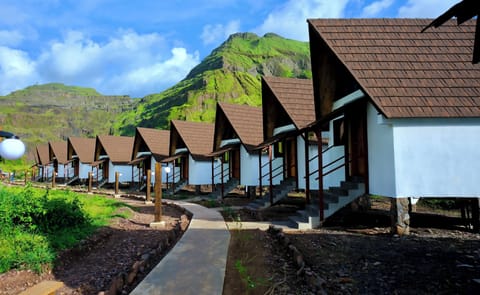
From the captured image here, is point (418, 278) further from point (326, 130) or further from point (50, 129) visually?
point (50, 129)

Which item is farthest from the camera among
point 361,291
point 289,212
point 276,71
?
point 276,71

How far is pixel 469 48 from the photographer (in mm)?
9203

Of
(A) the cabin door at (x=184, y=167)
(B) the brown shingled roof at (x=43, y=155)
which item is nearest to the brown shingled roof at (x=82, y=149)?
(B) the brown shingled roof at (x=43, y=155)

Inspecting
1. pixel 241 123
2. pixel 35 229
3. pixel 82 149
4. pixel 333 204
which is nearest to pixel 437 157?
pixel 333 204

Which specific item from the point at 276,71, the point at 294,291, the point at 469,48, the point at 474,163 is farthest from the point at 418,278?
the point at 276,71

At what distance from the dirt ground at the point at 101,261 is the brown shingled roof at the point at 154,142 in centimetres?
1753

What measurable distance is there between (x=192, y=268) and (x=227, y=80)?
82.6 meters

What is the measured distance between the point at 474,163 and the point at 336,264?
460 centimetres

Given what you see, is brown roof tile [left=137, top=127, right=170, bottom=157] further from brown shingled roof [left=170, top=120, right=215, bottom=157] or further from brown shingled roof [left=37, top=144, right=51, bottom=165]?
brown shingled roof [left=37, top=144, right=51, bottom=165]

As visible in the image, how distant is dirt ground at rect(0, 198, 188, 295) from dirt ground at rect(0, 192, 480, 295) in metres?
0.02

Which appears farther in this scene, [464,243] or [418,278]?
[464,243]

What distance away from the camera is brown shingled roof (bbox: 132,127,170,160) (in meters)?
28.0

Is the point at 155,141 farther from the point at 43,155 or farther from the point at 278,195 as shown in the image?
the point at 43,155

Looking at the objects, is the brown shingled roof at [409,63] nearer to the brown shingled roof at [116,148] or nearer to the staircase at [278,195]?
the staircase at [278,195]
